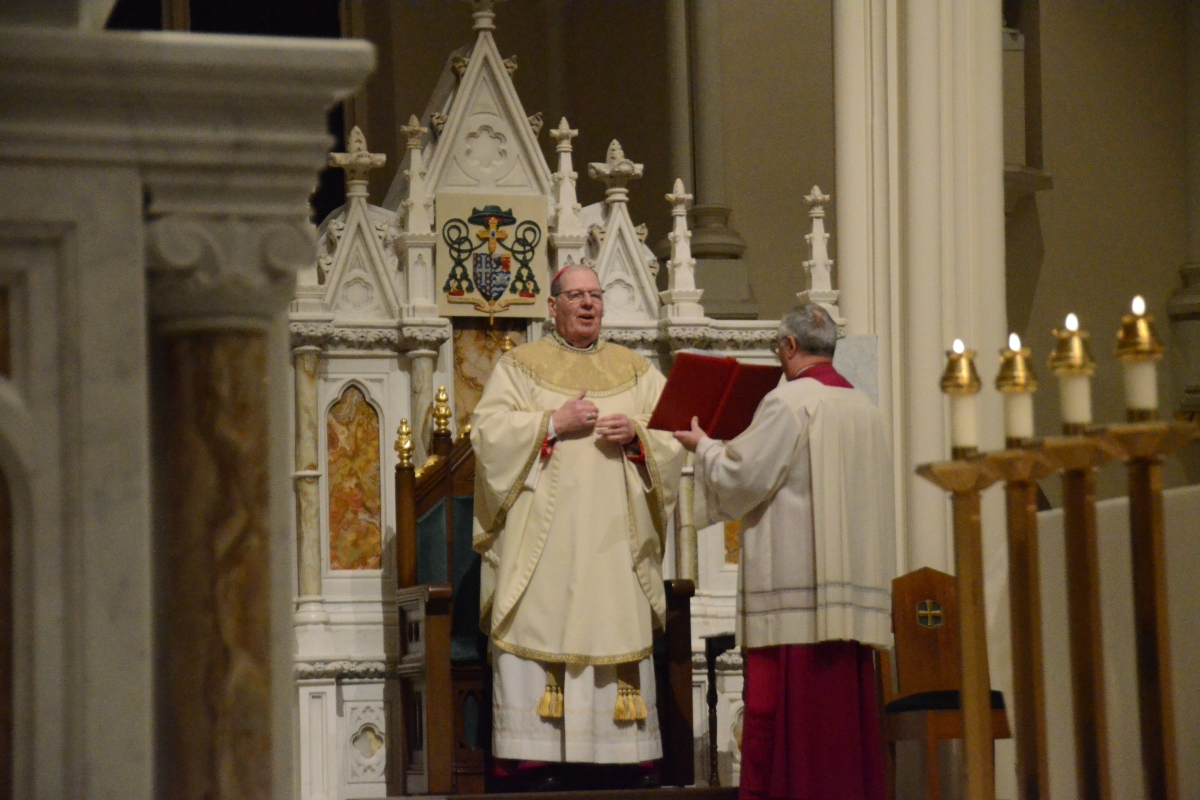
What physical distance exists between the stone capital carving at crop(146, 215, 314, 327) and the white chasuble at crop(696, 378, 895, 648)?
3725 mm

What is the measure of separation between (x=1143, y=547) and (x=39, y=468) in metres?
2.56

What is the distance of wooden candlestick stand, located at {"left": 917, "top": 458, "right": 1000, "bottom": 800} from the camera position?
3.96 m

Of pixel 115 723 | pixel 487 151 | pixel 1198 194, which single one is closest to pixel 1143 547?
pixel 115 723

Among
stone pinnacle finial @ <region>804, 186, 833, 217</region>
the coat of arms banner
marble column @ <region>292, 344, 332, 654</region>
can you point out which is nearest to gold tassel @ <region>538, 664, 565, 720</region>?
marble column @ <region>292, 344, 332, 654</region>

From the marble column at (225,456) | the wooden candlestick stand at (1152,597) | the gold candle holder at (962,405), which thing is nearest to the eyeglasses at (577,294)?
the gold candle holder at (962,405)

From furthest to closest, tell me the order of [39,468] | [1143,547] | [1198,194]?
[1198,194] → [1143,547] → [39,468]

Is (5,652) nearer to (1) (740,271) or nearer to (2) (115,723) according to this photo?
(2) (115,723)

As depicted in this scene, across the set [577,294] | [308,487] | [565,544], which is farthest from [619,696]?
[308,487]

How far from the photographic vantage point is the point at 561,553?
6.38 m

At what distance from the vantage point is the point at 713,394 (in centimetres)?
599

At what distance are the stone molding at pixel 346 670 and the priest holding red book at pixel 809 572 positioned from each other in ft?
5.55

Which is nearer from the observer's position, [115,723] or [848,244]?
[115,723]

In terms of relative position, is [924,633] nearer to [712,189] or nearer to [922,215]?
[922,215]

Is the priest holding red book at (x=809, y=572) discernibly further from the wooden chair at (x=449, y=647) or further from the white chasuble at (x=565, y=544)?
Answer: the wooden chair at (x=449, y=647)
